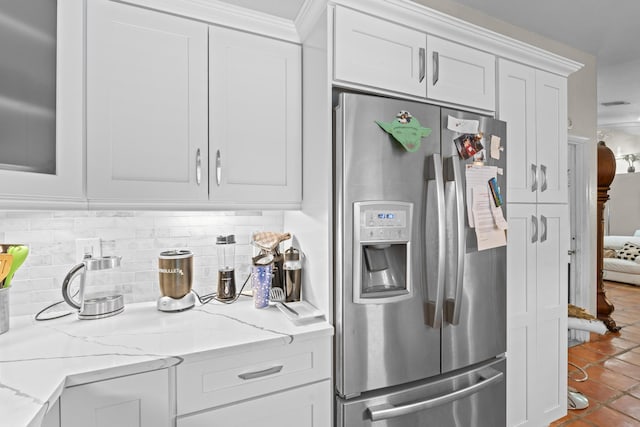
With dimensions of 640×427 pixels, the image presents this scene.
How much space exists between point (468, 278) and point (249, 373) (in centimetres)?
108

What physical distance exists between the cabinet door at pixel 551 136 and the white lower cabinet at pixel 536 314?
10 cm

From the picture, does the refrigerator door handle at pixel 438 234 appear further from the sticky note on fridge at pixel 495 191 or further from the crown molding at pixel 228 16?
the crown molding at pixel 228 16

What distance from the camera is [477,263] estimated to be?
1.64m

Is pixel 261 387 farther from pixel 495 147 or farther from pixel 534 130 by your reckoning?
pixel 534 130

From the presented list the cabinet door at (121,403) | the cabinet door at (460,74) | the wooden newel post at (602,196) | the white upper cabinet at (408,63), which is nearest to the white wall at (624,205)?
the wooden newel post at (602,196)

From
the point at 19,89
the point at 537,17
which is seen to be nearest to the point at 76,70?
the point at 19,89

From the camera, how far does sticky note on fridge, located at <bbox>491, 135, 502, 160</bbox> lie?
1.70 meters

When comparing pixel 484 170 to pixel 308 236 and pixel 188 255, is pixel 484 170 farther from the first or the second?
pixel 188 255

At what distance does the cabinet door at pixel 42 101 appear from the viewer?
3.48 feet

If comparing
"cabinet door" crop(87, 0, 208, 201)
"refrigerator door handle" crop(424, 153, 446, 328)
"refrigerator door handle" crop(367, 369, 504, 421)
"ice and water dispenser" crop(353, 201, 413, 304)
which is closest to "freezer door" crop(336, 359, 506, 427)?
"refrigerator door handle" crop(367, 369, 504, 421)

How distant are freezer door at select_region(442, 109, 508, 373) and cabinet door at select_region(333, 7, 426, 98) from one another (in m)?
0.25

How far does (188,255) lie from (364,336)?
86 centimetres

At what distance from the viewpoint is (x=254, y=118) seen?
156 centimetres

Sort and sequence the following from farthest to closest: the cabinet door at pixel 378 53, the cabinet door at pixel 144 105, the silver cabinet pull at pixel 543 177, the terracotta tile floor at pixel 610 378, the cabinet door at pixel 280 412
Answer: the terracotta tile floor at pixel 610 378 → the silver cabinet pull at pixel 543 177 → the cabinet door at pixel 378 53 → the cabinet door at pixel 144 105 → the cabinet door at pixel 280 412
